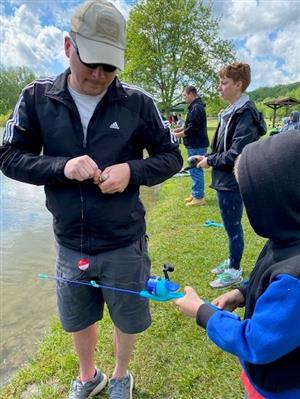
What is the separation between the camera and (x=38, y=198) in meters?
9.28

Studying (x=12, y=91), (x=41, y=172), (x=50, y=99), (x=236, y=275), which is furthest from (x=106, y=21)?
(x=12, y=91)

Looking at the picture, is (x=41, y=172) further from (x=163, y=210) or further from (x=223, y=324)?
(x=163, y=210)

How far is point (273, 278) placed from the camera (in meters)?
1.21

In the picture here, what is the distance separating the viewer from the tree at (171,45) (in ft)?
86.6

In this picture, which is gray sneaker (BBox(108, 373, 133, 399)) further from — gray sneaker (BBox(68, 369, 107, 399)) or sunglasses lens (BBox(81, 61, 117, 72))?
sunglasses lens (BBox(81, 61, 117, 72))

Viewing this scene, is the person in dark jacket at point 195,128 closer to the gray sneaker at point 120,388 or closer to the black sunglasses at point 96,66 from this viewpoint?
the gray sneaker at point 120,388

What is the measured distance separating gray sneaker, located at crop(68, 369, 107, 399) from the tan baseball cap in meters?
1.96

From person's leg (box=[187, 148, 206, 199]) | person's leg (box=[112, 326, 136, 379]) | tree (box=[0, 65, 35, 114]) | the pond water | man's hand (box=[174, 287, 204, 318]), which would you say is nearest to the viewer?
man's hand (box=[174, 287, 204, 318])

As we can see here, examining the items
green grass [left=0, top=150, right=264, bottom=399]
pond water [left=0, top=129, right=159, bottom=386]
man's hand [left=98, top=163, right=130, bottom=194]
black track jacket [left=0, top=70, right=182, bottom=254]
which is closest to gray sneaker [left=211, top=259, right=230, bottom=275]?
green grass [left=0, top=150, right=264, bottom=399]

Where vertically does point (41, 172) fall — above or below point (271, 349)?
above

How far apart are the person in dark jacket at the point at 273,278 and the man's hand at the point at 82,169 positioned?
71cm

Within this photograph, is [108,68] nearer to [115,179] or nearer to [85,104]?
[85,104]

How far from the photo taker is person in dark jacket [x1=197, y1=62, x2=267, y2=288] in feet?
10.9

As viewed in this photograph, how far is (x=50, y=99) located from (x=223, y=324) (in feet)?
4.38
